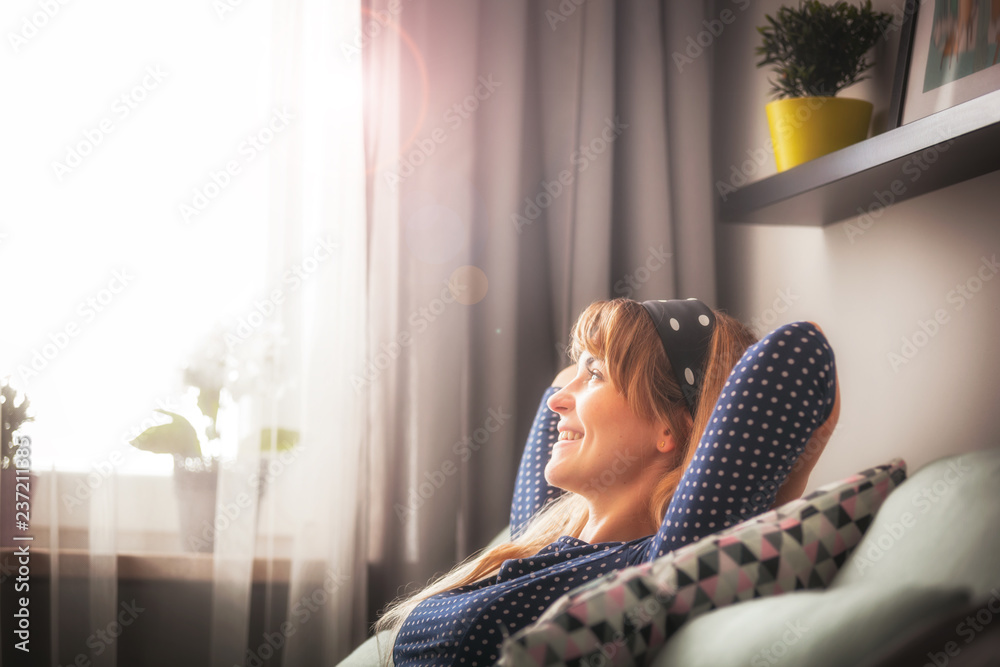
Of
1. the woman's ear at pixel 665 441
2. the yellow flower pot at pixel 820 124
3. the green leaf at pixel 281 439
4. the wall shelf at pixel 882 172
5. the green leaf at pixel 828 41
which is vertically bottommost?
the green leaf at pixel 281 439

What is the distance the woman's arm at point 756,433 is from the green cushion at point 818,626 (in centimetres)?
24

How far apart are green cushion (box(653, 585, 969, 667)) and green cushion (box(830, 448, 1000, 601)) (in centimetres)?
4

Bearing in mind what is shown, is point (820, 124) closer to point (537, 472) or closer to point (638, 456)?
point (638, 456)

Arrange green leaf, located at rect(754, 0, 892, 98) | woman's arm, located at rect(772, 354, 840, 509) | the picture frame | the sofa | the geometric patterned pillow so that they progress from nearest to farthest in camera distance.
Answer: the sofa, the geometric patterned pillow, woman's arm, located at rect(772, 354, 840, 509), the picture frame, green leaf, located at rect(754, 0, 892, 98)

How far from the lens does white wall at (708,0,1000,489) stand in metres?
1.17

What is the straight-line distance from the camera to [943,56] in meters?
1.17

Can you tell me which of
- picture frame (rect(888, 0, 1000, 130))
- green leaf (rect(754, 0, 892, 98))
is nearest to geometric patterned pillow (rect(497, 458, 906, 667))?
picture frame (rect(888, 0, 1000, 130))

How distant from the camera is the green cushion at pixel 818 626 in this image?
52 centimetres

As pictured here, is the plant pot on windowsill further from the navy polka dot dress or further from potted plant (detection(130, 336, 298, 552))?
the navy polka dot dress

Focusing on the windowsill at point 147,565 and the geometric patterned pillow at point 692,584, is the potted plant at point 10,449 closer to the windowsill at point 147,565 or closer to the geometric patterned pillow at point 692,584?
the windowsill at point 147,565

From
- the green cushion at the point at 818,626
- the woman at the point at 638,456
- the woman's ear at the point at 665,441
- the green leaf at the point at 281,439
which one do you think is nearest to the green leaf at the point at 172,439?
the green leaf at the point at 281,439

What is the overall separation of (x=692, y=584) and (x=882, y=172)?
31.7 inches

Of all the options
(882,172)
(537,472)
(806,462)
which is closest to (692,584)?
(806,462)

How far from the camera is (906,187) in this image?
4.07ft
